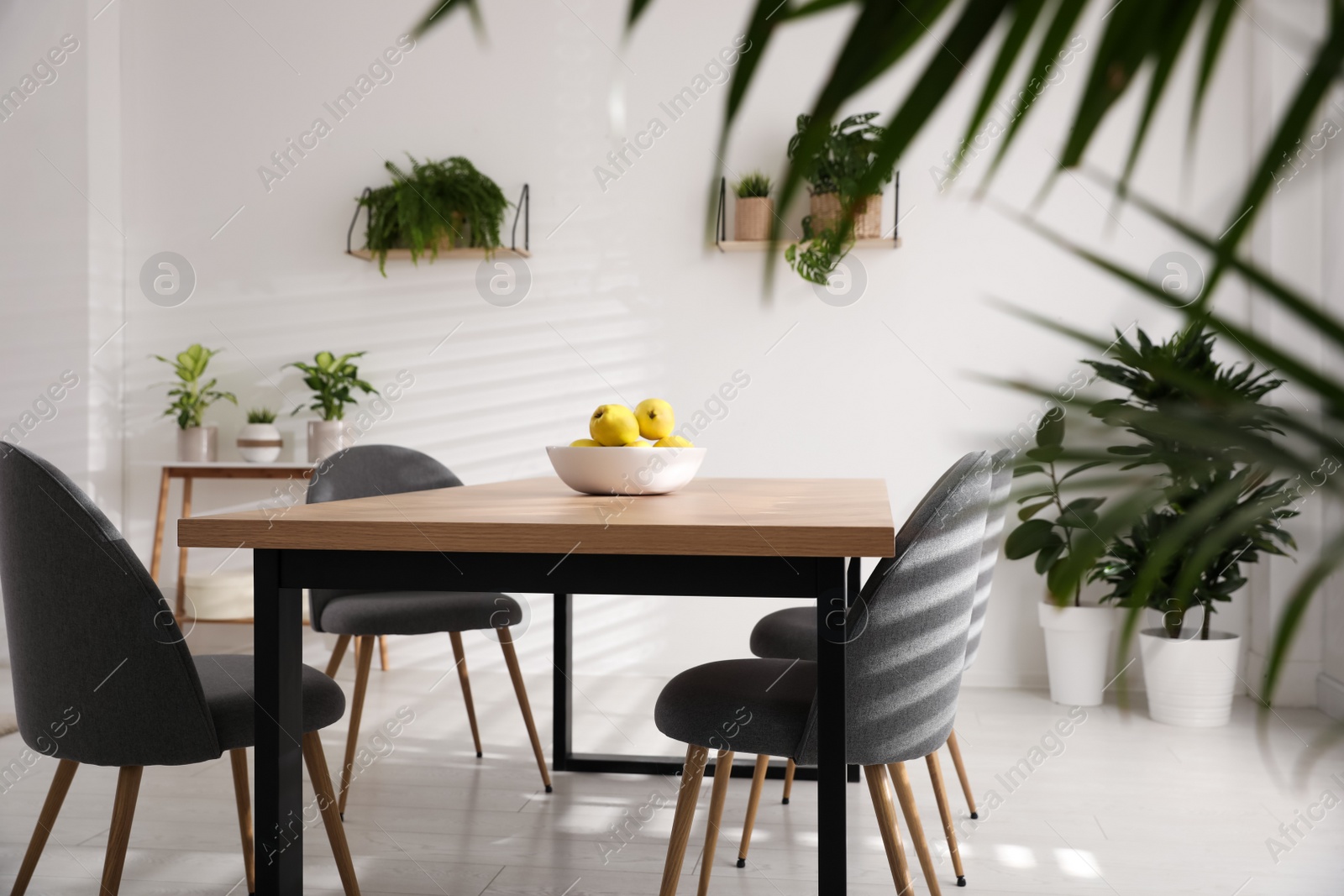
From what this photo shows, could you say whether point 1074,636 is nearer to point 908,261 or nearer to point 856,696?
point 908,261

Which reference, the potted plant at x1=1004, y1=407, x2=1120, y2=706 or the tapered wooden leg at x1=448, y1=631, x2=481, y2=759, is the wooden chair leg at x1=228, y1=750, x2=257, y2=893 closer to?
the tapered wooden leg at x1=448, y1=631, x2=481, y2=759

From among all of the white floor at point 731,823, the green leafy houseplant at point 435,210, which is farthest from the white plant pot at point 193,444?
the white floor at point 731,823

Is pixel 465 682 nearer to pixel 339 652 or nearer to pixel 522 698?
pixel 522 698

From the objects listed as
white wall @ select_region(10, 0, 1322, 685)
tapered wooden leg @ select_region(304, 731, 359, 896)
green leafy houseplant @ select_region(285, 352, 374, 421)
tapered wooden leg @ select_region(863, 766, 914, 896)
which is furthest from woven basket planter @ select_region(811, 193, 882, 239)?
tapered wooden leg @ select_region(304, 731, 359, 896)

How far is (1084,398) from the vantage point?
38 centimetres

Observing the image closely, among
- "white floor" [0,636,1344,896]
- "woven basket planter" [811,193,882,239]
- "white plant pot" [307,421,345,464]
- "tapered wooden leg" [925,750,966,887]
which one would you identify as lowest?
"white floor" [0,636,1344,896]

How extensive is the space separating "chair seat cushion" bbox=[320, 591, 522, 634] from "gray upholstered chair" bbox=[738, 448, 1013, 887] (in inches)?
23.3

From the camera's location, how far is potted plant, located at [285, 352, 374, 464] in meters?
3.66

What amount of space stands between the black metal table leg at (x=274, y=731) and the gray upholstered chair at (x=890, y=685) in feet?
1.75

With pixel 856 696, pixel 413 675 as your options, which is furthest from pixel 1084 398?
pixel 413 675

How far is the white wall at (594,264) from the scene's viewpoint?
11.7 ft

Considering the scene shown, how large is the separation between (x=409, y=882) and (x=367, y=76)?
3.01 m

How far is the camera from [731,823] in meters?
2.24

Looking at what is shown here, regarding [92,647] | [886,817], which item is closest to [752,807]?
[886,817]
